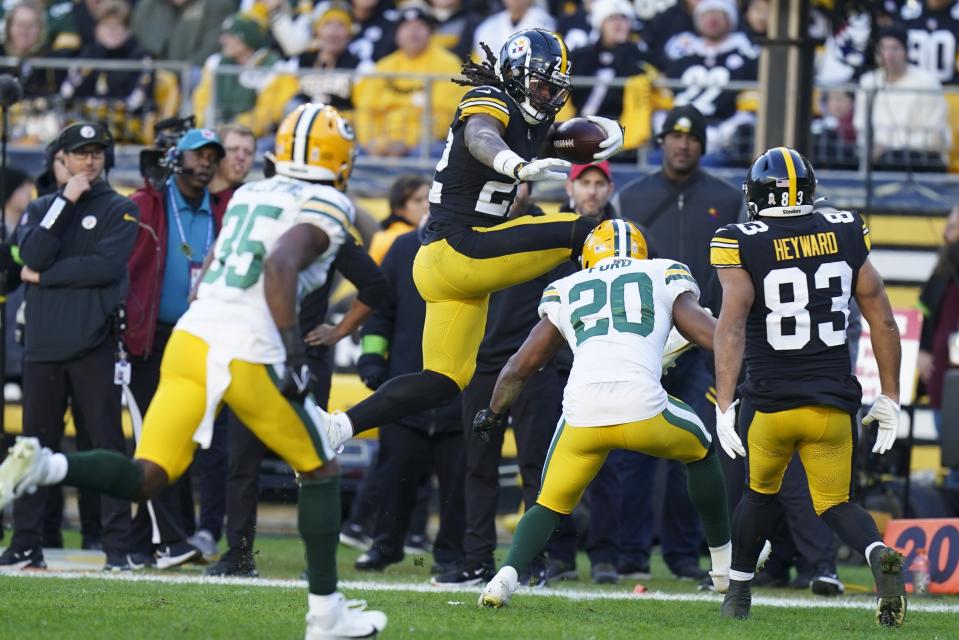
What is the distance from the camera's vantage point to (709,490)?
6.99 m

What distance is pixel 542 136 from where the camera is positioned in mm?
7250

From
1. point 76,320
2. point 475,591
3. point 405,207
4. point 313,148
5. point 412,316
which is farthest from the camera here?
point 405,207

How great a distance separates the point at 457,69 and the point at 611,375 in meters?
6.88

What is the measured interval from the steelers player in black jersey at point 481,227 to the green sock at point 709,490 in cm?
106

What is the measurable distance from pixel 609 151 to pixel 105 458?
8.82 feet

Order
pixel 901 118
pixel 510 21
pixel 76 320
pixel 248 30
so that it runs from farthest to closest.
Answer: pixel 248 30 → pixel 510 21 → pixel 901 118 → pixel 76 320

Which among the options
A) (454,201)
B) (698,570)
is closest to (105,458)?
(454,201)

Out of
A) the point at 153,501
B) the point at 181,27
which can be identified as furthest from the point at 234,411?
the point at 181,27

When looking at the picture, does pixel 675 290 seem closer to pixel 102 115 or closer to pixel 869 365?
Result: pixel 869 365

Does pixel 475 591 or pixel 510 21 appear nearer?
pixel 475 591

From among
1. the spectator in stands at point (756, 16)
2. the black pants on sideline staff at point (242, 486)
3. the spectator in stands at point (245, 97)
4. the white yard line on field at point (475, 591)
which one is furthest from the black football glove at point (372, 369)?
the spectator in stands at point (756, 16)

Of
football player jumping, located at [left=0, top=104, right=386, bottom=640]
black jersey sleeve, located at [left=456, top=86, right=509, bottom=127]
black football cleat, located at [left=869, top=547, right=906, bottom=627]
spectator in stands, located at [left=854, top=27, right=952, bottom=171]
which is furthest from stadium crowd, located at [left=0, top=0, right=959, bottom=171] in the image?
football player jumping, located at [left=0, top=104, right=386, bottom=640]

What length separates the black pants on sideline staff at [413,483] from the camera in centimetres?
903

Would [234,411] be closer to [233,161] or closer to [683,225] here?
[233,161]
